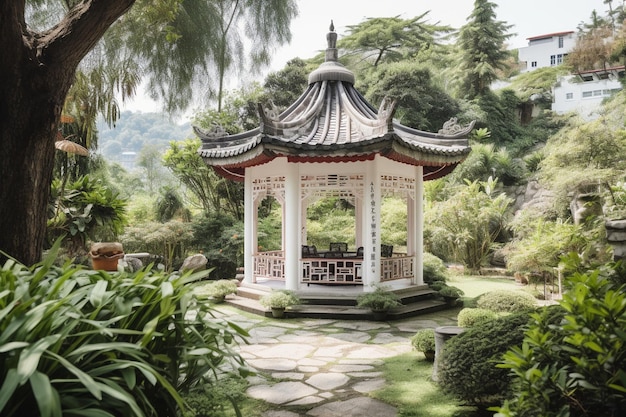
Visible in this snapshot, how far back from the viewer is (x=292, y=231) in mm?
9219

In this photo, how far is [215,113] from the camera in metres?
Answer: 18.3

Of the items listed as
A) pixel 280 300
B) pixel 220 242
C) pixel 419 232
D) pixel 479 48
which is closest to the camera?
pixel 280 300

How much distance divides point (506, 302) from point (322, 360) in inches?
121

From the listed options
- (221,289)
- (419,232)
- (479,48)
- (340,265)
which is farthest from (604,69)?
(221,289)

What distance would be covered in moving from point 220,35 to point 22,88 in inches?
619

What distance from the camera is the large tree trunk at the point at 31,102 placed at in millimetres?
3641

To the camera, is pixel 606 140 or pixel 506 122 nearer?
pixel 606 140

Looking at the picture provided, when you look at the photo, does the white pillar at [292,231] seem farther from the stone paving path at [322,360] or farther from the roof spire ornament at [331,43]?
the roof spire ornament at [331,43]

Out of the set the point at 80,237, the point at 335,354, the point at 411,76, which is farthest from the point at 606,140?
the point at 411,76

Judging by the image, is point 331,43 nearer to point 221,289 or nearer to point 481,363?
point 221,289

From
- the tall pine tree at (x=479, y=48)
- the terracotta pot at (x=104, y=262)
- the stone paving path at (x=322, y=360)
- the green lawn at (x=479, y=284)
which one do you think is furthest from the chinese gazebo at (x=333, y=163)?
the tall pine tree at (x=479, y=48)

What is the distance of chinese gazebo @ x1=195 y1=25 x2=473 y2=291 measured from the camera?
8.59 m

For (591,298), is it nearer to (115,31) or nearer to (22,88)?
(22,88)

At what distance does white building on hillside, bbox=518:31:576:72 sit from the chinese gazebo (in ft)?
127
